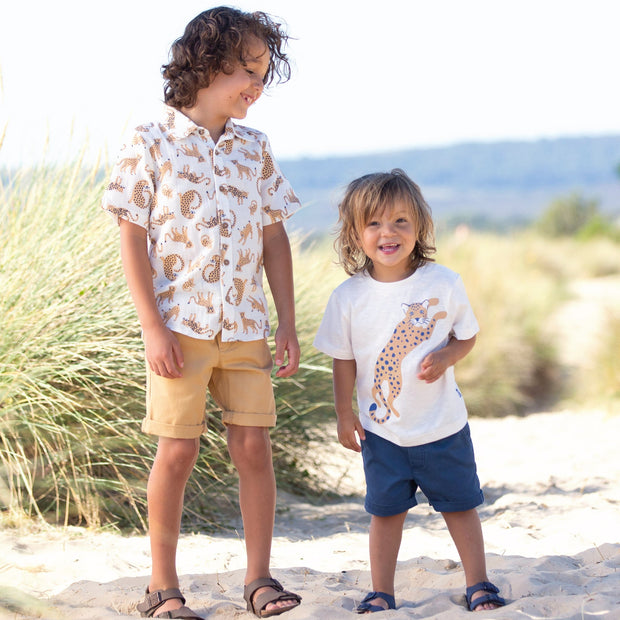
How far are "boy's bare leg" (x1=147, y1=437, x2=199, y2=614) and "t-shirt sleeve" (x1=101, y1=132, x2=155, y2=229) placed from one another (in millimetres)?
625

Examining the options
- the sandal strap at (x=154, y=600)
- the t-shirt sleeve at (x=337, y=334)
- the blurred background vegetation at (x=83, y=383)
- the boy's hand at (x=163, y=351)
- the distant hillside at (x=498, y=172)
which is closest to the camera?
the boy's hand at (x=163, y=351)

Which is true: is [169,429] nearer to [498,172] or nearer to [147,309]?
[147,309]

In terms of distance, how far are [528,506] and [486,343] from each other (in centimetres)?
436

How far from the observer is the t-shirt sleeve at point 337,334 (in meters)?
2.41

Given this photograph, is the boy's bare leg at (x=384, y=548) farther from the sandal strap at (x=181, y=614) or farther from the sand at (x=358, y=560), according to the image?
the sandal strap at (x=181, y=614)

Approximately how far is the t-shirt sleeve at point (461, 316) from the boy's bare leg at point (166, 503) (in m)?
0.82

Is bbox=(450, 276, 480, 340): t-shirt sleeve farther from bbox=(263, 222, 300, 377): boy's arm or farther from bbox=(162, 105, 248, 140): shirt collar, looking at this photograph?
bbox=(162, 105, 248, 140): shirt collar

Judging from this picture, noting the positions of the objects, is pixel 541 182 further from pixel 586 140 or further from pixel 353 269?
pixel 353 269

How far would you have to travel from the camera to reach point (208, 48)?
2.32m

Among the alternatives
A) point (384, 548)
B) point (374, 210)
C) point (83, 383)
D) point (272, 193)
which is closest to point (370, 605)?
point (384, 548)

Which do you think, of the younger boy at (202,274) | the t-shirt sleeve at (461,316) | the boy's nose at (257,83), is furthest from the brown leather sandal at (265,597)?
the boy's nose at (257,83)

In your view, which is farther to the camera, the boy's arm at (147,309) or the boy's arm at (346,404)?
the boy's arm at (346,404)

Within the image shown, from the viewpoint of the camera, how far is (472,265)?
978 centimetres

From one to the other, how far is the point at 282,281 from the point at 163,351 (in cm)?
48
